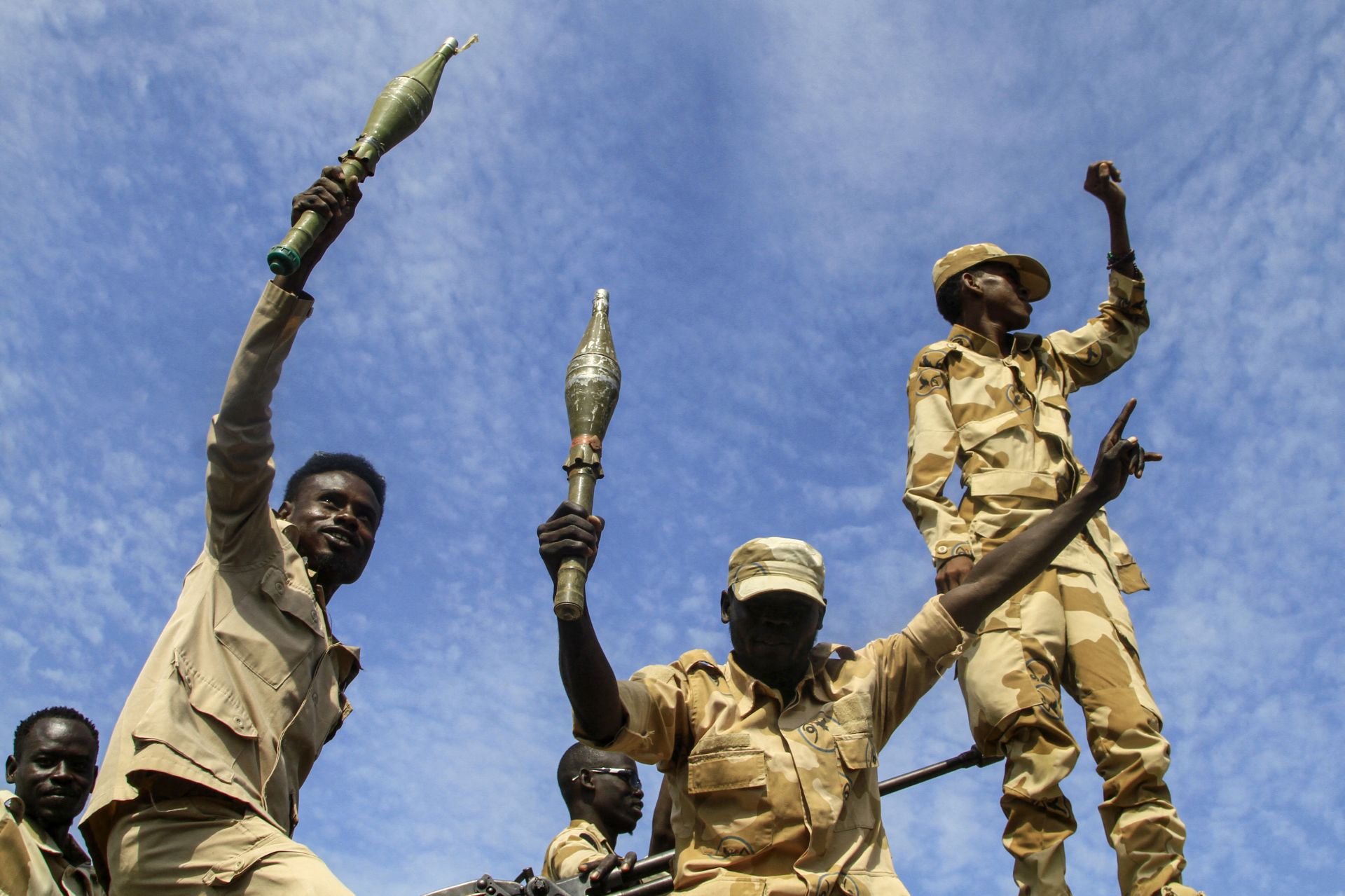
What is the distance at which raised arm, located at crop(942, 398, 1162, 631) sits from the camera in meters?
4.60

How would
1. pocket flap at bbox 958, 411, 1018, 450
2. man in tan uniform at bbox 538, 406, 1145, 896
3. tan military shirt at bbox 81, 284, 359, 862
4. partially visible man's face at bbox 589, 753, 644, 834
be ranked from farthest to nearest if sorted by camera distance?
partially visible man's face at bbox 589, 753, 644, 834
pocket flap at bbox 958, 411, 1018, 450
man in tan uniform at bbox 538, 406, 1145, 896
tan military shirt at bbox 81, 284, 359, 862

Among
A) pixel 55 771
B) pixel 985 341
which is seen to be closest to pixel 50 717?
pixel 55 771

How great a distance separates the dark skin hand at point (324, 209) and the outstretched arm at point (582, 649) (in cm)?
124

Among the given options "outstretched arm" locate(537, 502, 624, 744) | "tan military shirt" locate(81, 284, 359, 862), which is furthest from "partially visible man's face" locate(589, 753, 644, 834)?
"outstretched arm" locate(537, 502, 624, 744)

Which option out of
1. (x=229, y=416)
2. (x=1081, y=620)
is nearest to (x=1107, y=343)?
(x=1081, y=620)

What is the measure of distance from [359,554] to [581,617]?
5.00ft

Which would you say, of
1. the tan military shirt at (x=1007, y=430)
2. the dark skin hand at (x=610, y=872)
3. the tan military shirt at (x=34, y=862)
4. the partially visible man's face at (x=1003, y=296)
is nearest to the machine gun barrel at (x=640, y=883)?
the dark skin hand at (x=610, y=872)

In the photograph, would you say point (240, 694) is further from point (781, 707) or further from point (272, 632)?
point (781, 707)

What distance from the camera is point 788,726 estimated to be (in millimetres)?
4383

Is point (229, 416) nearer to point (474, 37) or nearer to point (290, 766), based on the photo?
point (290, 766)

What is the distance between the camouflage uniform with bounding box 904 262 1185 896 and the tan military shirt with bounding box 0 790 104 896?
4.13 metres

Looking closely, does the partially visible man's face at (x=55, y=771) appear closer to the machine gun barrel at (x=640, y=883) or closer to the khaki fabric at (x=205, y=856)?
the machine gun barrel at (x=640, y=883)

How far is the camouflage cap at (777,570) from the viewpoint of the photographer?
453cm

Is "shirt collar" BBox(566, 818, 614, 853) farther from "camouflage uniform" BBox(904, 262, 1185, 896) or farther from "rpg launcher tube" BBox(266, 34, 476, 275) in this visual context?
"rpg launcher tube" BBox(266, 34, 476, 275)
